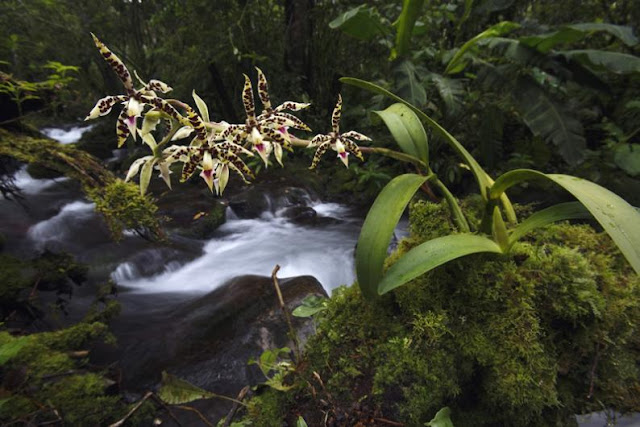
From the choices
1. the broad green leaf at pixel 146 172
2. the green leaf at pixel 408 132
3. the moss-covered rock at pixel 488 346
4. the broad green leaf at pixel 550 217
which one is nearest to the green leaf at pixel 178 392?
the moss-covered rock at pixel 488 346

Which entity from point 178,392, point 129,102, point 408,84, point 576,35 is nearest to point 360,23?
point 408,84

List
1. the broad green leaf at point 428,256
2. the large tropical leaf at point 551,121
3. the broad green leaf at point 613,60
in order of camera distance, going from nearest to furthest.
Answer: the broad green leaf at point 428,256 < the broad green leaf at point 613,60 < the large tropical leaf at point 551,121

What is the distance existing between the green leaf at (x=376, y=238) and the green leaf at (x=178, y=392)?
2.81 ft

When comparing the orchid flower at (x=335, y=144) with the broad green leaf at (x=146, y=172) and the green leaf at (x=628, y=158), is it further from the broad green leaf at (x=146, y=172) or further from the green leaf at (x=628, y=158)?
the green leaf at (x=628, y=158)

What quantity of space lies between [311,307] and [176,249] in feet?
10.9

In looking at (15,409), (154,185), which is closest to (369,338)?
(15,409)

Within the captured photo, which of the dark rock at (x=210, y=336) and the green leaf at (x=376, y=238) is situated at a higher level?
the green leaf at (x=376, y=238)

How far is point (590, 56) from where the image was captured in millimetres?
2811

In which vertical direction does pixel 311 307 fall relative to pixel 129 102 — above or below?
below

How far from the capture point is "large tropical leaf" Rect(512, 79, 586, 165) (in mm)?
3045

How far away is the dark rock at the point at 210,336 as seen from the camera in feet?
7.45

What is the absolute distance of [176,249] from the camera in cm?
423

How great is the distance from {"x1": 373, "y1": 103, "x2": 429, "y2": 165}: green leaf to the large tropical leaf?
7.92 feet

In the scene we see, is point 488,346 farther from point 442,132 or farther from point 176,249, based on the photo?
point 176,249
